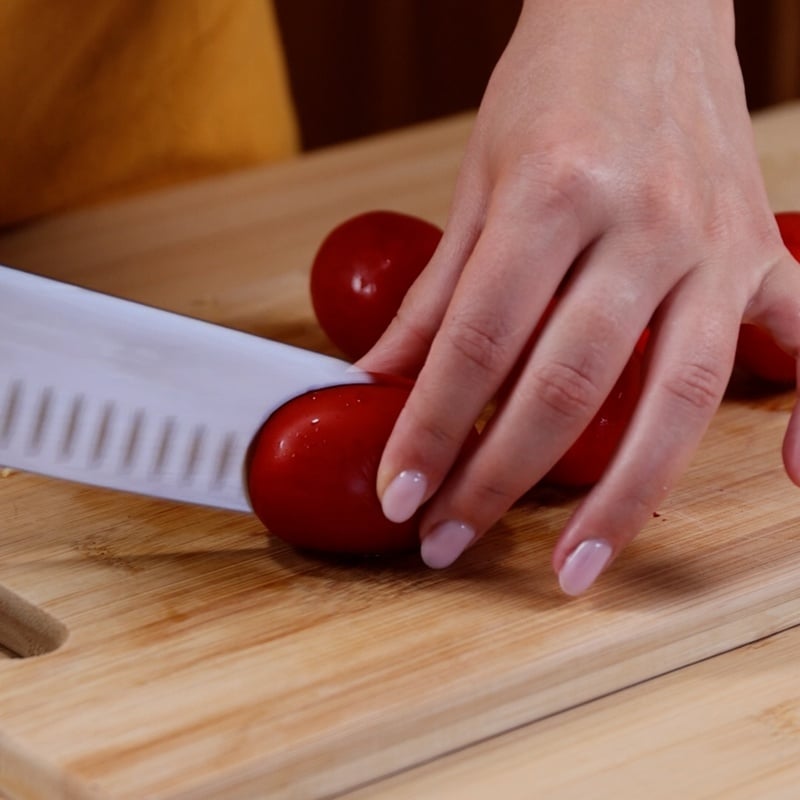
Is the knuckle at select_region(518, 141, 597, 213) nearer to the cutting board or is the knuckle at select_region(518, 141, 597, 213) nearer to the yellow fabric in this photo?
the cutting board

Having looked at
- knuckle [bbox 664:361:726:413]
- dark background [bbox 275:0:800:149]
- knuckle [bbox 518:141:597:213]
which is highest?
knuckle [bbox 518:141:597:213]

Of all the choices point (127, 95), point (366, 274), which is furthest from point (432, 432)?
point (127, 95)

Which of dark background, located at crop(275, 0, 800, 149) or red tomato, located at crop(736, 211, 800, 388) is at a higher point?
red tomato, located at crop(736, 211, 800, 388)

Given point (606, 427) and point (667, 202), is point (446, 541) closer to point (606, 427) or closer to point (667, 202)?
point (606, 427)

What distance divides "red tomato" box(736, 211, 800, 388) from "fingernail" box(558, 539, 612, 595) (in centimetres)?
34

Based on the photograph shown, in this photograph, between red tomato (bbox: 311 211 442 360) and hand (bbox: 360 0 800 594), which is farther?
red tomato (bbox: 311 211 442 360)

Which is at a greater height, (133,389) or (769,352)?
(133,389)

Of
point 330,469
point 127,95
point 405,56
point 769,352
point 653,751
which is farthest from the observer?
point 405,56

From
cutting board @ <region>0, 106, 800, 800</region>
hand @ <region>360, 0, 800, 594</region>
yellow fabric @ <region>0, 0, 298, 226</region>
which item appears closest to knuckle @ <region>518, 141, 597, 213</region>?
hand @ <region>360, 0, 800, 594</region>

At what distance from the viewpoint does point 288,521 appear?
3.12ft

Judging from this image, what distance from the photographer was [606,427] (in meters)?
1.02

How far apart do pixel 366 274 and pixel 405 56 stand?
1.95 m

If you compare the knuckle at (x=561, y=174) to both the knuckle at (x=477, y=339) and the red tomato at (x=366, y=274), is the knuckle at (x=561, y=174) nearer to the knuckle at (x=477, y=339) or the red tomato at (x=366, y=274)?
the knuckle at (x=477, y=339)

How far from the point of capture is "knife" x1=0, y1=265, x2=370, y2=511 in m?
0.94
